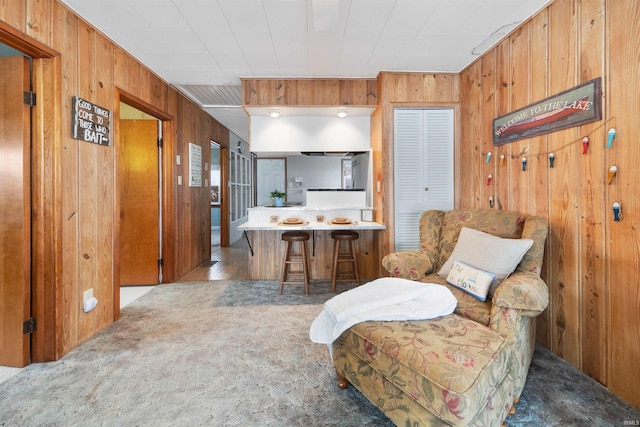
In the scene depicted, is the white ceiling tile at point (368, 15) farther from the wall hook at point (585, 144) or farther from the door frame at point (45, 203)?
the door frame at point (45, 203)

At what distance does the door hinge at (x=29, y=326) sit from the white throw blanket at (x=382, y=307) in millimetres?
1971

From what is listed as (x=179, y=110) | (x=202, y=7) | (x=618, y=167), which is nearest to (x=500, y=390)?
(x=618, y=167)

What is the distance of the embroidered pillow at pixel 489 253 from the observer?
5.98 feet

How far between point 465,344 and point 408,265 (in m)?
0.94

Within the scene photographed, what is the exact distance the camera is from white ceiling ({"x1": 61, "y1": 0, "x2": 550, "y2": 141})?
2.13m

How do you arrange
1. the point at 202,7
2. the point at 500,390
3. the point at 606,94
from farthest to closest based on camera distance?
the point at 202,7 → the point at 606,94 → the point at 500,390

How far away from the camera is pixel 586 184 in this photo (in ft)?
6.01

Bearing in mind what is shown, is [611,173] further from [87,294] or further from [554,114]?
[87,294]

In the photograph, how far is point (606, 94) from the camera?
1696 mm

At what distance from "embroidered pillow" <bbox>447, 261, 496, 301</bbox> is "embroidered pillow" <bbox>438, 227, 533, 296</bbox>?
52mm

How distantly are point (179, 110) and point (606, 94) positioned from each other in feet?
13.9

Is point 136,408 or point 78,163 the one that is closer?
point 136,408

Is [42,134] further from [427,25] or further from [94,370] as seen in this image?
[427,25]

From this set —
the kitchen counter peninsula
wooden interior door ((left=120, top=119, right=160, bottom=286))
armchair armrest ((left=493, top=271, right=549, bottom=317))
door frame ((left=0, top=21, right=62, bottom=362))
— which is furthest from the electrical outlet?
armchair armrest ((left=493, top=271, right=549, bottom=317))
